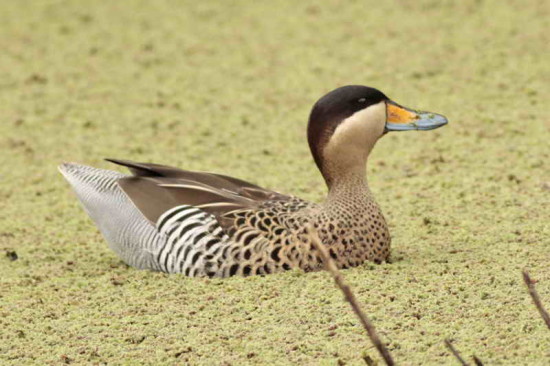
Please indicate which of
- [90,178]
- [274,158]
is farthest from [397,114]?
[274,158]

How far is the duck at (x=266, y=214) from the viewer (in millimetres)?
5023

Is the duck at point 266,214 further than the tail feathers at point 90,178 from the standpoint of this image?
No

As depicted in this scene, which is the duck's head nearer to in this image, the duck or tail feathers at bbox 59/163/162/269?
the duck

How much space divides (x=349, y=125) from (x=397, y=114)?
30cm

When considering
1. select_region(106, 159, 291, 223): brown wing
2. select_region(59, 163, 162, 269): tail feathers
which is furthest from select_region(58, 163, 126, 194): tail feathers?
select_region(106, 159, 291, 223): brown wing

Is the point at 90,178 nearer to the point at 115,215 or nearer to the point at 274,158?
the point at 115,215

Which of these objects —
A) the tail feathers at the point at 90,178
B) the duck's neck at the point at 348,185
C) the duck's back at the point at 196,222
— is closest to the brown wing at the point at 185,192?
the duck's back at the point at 196,222

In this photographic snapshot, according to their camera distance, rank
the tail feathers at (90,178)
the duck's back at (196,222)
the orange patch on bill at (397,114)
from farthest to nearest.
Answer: the tail feathers at (90,178), the orange patch on bill at (397,114), the duck's back at (196,222)

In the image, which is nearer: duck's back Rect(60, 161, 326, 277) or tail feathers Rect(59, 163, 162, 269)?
duck's back Rect(60, 161, 326, 277)

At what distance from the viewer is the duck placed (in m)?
5.02

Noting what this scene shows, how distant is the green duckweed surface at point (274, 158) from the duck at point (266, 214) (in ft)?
0.35

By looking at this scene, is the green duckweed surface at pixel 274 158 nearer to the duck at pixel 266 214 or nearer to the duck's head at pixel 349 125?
the duck at pixel 266 214

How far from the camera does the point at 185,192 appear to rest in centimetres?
528

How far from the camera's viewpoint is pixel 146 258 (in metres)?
5.34
